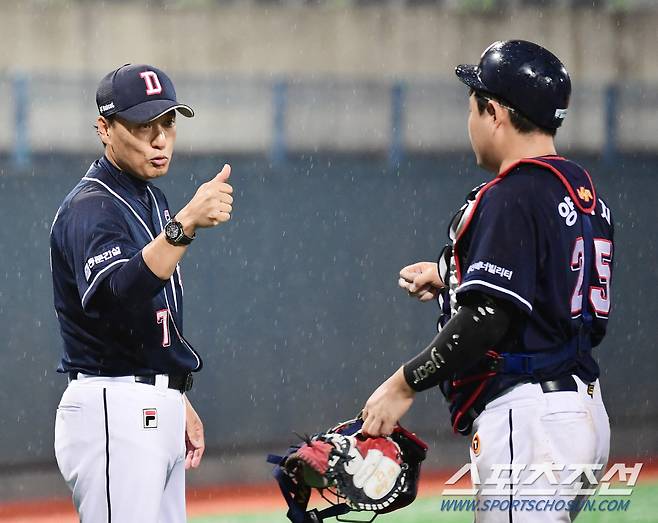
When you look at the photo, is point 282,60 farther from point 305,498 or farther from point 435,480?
point 305,498

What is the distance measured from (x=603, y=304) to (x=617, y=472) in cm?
401

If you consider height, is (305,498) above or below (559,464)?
A: below

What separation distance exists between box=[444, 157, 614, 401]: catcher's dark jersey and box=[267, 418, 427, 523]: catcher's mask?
295mm

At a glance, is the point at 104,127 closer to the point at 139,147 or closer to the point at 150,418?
the point at 139,147

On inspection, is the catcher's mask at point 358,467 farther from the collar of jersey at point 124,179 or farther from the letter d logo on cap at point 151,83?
the letter d logo on cap at point 151,83

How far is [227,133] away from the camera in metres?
9.00

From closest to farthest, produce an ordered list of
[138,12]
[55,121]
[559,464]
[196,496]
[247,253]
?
[559,464], [196,496], [247,253], [55,121], [138,12]

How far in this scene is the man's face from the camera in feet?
10.6

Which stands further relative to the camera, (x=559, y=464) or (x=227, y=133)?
(x=227, y=133)

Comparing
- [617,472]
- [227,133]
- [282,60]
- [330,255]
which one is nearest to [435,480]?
[617,472]

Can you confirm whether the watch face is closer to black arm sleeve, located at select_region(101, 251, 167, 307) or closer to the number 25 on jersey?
black arm sleeve, located at select_region(101, 251, 167, 307)

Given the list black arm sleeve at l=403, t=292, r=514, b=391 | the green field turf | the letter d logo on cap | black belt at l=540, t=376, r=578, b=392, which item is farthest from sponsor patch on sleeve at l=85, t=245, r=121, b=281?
the green field turf

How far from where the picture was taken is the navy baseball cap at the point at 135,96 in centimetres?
317

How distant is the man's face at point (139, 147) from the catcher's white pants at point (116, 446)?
595 mm
